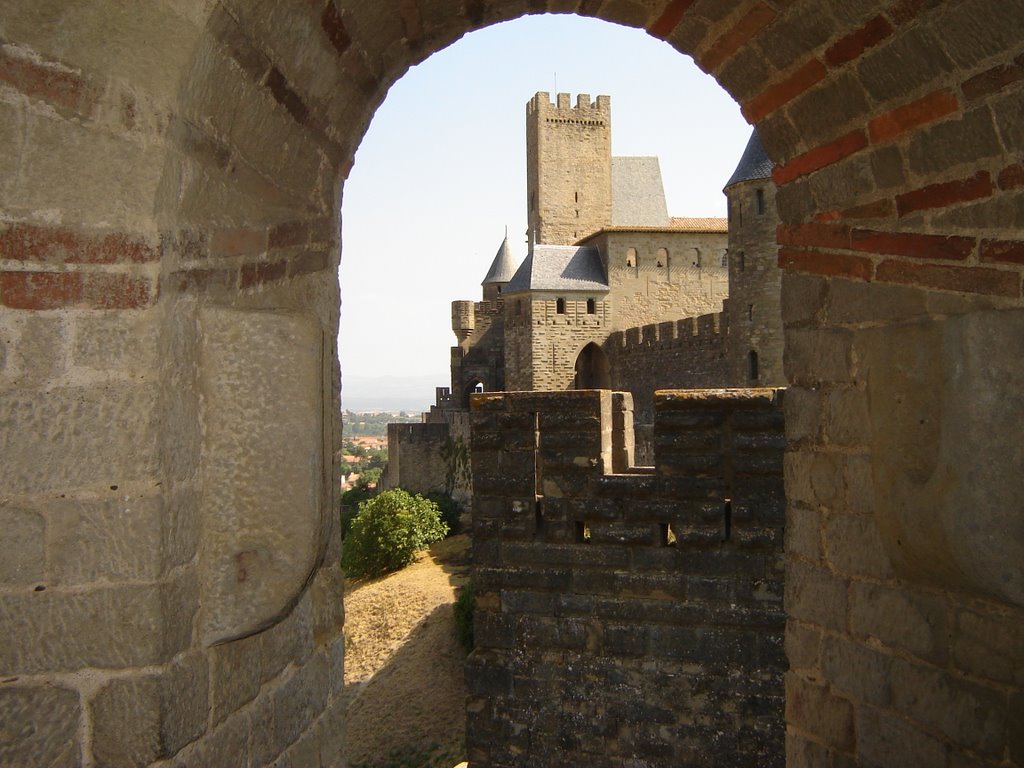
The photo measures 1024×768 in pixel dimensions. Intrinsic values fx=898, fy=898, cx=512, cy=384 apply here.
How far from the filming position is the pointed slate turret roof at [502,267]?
138ft

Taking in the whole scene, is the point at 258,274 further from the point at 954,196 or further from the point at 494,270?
the point at 494,270

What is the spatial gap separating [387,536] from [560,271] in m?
14.1

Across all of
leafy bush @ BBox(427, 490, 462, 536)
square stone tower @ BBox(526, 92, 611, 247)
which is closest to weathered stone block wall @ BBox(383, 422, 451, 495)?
leafy bush @ BBox(427, 490, 462, 536)

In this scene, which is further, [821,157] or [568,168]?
[568,168]

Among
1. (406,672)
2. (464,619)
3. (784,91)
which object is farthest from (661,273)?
(784,91)

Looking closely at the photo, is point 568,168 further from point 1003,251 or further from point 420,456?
point 1003,251

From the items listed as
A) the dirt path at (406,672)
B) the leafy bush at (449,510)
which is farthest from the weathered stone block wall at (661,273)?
the dirt path at (406,672)

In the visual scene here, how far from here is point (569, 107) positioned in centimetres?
4156

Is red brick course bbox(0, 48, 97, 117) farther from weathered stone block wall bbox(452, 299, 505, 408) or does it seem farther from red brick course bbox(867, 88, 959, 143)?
weathered stone block wall bbox(452, 299, 505, 408)

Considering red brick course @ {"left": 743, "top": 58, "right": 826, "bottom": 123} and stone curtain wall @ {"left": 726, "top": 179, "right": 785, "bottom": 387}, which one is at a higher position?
stone curtain wall @ {"left": 726, "top": 179, "right": 785, "bottom": 387}

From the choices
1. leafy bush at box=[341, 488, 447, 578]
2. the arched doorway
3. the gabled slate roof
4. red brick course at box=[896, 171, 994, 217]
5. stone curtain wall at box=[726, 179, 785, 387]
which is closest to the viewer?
red brick course at box=[896, 171, 994, 217]

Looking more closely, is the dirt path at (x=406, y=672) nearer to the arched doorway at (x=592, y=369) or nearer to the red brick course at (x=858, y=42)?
the red brick course at (x=858, y=42)

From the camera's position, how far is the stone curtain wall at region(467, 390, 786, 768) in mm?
4480

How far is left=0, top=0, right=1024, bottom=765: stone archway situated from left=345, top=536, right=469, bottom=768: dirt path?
8.98 metres
